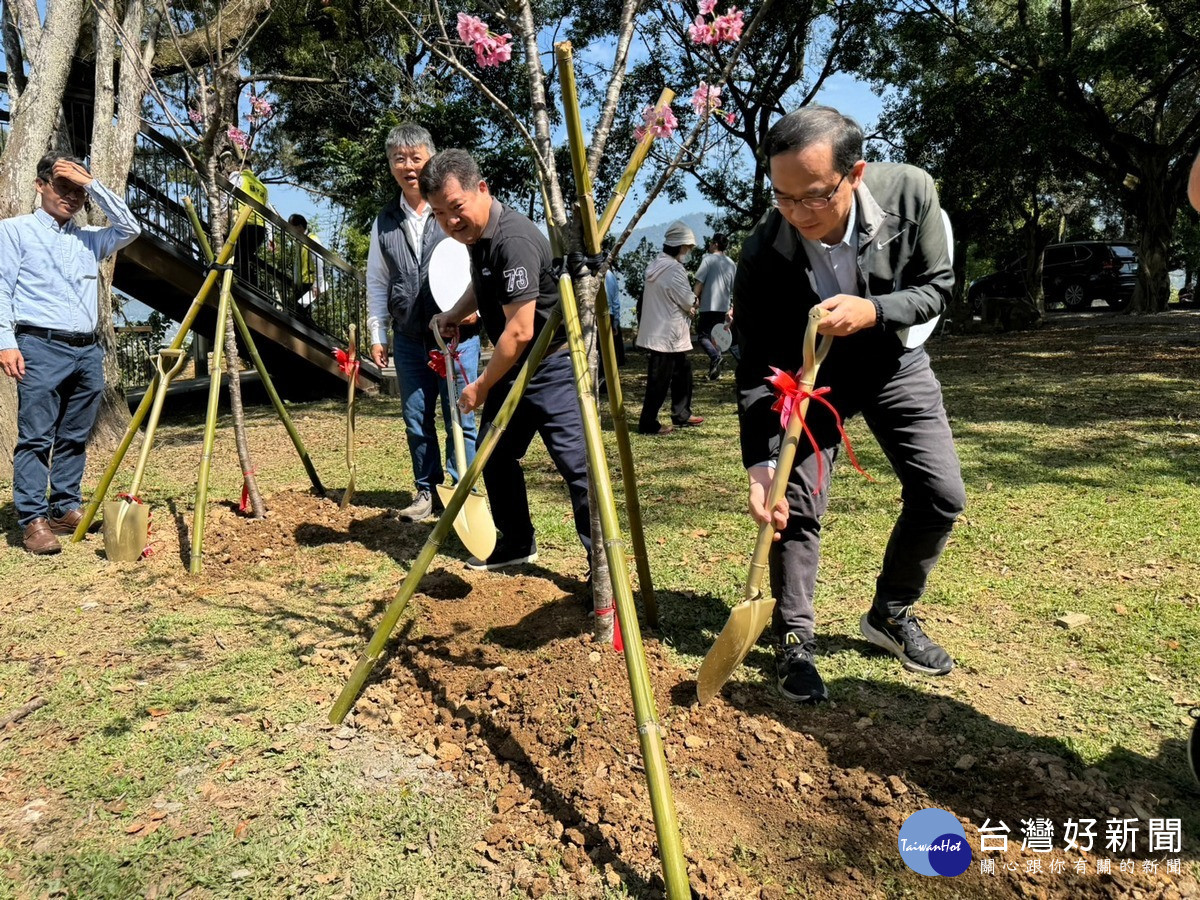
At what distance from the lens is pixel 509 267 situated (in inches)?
127

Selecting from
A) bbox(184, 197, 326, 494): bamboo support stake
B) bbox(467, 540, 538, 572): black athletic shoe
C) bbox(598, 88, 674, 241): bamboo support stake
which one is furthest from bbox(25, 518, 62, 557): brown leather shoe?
bbox(598, 88, 674, 241): bamboo support stake

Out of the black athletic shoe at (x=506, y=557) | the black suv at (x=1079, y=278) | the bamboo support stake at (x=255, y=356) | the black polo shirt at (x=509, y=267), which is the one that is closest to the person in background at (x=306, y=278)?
the bamboo support stake at (x=255, y=356)

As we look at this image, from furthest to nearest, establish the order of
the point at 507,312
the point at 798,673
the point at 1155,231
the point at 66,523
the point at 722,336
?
the point at 1155,231 < the point at 722,336 < the point at 66,523 < the point at 507,312 < the point at 798,673

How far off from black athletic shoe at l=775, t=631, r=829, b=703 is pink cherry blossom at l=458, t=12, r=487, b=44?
2279 millimetres

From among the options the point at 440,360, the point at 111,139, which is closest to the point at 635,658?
the point at 440,360

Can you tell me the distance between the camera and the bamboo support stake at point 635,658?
196 cm

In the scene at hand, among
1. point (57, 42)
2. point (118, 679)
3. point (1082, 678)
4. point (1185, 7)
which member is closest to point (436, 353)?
point (118, 679)

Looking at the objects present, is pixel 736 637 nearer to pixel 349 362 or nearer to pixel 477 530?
pixel 477 530

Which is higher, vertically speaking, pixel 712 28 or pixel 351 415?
pixel 712 28

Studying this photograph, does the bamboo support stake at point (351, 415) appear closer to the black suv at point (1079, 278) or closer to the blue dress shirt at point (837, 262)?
the blue dress shirt at point (837, 262)

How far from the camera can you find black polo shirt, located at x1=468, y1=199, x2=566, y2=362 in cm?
321

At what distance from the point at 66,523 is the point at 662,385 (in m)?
4.69

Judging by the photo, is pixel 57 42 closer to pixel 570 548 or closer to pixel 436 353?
pixel 436 353

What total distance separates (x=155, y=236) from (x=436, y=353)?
6.15 m
